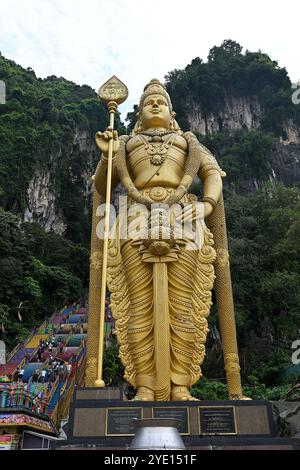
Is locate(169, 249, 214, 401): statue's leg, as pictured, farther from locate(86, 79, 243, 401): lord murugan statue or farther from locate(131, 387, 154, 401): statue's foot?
locate(131, 387, 154, 401): statue's foot

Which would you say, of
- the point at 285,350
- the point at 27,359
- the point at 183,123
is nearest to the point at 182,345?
the point at 27,359

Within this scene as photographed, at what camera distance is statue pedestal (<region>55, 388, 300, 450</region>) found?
11.2 ft

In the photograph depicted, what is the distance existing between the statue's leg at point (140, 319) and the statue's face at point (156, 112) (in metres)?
1.67

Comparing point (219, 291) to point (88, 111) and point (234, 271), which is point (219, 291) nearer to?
point (234, 271)

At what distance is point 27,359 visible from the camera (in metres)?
13.5

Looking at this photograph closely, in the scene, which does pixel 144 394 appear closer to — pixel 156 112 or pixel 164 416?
pixel 164 416

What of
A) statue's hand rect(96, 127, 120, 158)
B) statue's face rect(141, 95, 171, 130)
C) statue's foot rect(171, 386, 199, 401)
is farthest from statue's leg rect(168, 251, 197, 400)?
statue's face rect(141, 95, 171, 130)

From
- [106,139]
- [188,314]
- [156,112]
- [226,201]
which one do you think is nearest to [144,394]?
[188,314]

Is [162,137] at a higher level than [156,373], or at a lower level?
higher

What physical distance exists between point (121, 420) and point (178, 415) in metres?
0.45

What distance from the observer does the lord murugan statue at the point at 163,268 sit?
4297mm

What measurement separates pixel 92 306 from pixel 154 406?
164cm

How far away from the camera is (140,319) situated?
4.42m
